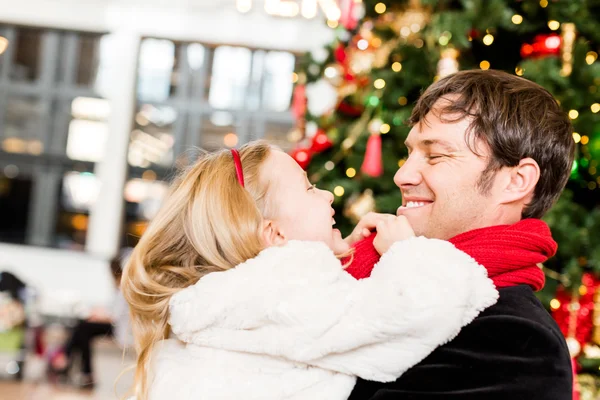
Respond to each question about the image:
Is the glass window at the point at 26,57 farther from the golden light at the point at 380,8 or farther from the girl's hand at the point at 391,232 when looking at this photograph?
the girl's hand at the point at 391,232

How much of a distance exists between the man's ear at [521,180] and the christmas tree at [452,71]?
4.70 feet

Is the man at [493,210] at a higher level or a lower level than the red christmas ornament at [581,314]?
higher

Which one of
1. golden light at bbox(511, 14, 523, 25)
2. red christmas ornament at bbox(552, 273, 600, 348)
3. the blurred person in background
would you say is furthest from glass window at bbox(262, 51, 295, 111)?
red christmas ornament at bbox(552, 273, 600, 348)

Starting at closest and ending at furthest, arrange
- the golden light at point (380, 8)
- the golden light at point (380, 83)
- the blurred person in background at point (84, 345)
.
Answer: the golden light at point (380, 83), the golden light at point (380, 8), the blurred person in background at point (84, 345)

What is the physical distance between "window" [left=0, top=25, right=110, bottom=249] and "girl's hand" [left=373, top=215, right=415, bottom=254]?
8.63 meters

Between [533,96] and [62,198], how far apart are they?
9.12 meters

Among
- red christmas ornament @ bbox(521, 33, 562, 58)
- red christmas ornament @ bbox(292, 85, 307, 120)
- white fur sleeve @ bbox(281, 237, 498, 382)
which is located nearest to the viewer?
white fur sleeve @ bbox(281, 237, 498, 382)

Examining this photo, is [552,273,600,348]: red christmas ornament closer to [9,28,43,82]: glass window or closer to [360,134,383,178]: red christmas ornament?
[360,134,383,178]: red christmas ornament

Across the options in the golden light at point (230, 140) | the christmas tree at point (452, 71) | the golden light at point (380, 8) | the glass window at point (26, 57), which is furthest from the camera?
the glass window at point (26, 57)

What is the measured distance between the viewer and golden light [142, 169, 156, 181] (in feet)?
31.9

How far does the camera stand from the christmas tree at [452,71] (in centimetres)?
317

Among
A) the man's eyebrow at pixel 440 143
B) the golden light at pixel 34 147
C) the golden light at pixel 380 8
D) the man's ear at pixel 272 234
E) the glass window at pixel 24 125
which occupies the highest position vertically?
the golden light at pixel 380 8

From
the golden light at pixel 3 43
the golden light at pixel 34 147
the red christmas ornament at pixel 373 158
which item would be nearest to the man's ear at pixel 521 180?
the red christmas ornament at pixel 373 158

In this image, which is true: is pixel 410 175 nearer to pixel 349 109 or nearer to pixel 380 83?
pixel 380 83
